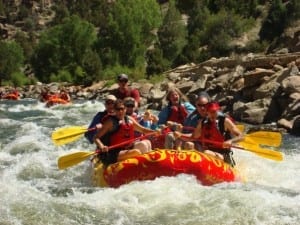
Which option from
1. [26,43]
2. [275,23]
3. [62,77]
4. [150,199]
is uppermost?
[150,199]

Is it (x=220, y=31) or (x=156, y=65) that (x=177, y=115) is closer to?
(x=156, y=65)

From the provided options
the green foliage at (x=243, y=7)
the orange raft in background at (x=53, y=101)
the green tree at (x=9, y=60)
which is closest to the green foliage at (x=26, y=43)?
the green tree at (x=9, y=60)

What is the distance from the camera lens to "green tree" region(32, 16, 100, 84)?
53469 mm

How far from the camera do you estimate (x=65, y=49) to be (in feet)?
179

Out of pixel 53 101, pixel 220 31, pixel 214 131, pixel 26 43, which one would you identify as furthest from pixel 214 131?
pixel 26 43

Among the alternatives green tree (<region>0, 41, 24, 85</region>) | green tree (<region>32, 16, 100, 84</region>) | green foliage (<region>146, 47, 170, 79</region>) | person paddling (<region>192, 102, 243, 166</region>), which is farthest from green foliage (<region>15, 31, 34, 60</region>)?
person paddling (<region>192, 102, 243, 166</region>)

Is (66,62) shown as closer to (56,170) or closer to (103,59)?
(103,59)

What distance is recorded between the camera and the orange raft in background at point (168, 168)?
7.11m

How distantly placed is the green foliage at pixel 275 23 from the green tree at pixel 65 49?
16.0 meters

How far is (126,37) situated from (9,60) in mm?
20612

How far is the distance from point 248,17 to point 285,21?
11.4m

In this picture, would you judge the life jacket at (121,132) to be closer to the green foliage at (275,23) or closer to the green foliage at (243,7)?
the green foliage at (275,23)

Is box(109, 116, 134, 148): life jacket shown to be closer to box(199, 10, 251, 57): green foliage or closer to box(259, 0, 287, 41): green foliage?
box(199, 10, 251, 57): green foliage

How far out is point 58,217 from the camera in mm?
5926
